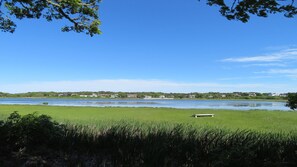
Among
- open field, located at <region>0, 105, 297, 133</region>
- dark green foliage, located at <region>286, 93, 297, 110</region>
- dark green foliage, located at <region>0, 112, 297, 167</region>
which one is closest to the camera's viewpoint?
dark green foliage, located at <region>286, 93, 297, 110</region>

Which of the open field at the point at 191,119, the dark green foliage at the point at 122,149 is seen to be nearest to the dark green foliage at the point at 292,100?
the dark green foliage at the point at 122,149

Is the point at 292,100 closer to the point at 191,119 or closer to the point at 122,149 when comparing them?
the point at 122,149

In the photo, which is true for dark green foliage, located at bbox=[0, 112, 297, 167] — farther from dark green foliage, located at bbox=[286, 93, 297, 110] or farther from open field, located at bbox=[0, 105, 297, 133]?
open field, located at bbox=[0, 105, 297, 133]

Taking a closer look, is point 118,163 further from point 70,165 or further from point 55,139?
point 55,139

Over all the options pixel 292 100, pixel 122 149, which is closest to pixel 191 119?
pixel 122 149

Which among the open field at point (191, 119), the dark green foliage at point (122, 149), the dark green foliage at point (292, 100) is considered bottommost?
the open field at point (191, 119)

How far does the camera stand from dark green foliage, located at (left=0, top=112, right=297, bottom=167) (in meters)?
5.96

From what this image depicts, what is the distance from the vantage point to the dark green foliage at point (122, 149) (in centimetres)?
596

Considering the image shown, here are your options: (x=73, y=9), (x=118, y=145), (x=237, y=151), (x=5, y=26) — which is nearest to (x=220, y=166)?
(x=237, y=151)

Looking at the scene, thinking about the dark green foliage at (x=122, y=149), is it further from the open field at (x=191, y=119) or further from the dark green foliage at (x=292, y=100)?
the open field at (x=191, y=119)

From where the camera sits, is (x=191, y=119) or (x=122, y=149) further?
(x=191, y=119)

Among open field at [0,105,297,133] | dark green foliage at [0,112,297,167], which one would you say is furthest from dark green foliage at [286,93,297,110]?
open field at [0,105,297,133]

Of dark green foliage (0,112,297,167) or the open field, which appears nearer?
dark green foliage (0,112,297,167)

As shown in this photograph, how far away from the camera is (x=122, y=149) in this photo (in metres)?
6.68
